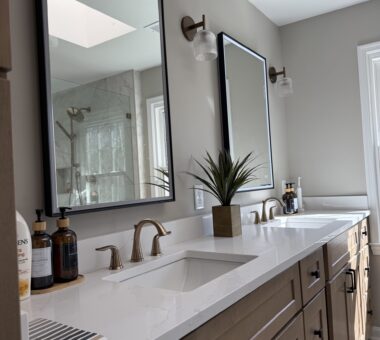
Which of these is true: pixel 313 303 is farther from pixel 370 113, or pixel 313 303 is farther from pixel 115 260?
pixel 370 113

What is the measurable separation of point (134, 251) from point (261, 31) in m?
1.92

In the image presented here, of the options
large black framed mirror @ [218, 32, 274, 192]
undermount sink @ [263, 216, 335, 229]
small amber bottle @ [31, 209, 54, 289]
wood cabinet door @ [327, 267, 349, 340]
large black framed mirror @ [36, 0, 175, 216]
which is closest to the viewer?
small amber bottle @ [31, 209, 54, 289]

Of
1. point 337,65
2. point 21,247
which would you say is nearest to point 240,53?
point 337,65

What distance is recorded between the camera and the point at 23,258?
82cm

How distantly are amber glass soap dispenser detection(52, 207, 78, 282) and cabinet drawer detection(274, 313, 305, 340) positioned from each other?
0.61 metres

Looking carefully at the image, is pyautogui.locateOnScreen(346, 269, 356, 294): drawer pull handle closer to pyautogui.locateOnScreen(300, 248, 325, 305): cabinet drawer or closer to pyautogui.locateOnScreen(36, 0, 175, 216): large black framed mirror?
pyautogui.locateOnScreen(300, 248, 325, 305): cabinet drawer

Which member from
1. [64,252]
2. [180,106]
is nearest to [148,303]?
[64,252]

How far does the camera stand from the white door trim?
2.35 m

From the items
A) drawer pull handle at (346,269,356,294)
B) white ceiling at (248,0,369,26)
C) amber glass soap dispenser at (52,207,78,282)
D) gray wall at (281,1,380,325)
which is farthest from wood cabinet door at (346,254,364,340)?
white ceiling at (248,0,369,26)

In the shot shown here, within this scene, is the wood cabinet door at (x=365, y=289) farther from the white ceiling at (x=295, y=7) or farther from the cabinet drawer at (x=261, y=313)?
the white ceiling at (x=295, y=7)

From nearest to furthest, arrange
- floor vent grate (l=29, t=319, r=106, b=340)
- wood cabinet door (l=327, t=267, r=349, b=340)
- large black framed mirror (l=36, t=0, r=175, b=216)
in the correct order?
floor vent grate (l=29, t=319, r=106, b=340) → large black framed mirror (l=36, t=0, r=175, b=216) → wood cabinet door (l=327, t=267, r=349, b=340)

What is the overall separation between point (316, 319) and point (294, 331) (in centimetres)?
25

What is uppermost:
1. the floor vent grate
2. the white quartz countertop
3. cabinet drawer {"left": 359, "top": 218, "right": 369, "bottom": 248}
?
the floor vent grate

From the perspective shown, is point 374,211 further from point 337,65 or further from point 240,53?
point 240,53
